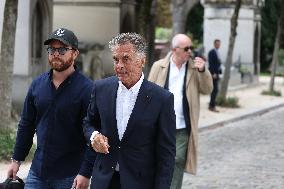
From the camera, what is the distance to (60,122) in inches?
207

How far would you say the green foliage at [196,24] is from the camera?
158 feet

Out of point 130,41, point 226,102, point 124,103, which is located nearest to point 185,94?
point 124,103

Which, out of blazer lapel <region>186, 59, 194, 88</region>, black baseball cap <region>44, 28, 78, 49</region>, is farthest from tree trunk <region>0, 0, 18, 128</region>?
black baseball cap <region>44, 28, 78, 49</region>

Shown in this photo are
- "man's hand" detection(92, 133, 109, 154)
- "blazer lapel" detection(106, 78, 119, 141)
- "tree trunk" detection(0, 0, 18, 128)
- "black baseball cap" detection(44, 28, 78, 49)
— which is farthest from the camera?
"tree trunk" detection(0, 0, 18, 128)

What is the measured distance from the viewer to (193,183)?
1033 cm

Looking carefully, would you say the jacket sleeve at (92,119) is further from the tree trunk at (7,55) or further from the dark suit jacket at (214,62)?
the dark suit jacket at (214,62)

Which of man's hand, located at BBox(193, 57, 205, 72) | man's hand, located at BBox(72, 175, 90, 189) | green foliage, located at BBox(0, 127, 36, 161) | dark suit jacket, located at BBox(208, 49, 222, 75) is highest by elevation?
man's hand, located at BBox(193, 57, 205, 72)

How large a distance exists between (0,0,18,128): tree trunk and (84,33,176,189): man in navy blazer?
786cm

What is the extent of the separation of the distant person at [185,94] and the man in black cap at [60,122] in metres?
2.29

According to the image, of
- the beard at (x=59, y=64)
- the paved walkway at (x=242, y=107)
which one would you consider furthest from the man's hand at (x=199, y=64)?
the paved walkway at (x=242, y=107)

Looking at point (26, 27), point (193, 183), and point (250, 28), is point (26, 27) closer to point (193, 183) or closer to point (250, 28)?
point (193, 183)

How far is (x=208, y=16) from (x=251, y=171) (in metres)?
20.4

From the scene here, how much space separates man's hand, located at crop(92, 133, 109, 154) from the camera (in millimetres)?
4520

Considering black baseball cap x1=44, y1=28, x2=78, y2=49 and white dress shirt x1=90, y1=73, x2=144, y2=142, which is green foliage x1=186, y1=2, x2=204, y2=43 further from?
white dress shirt x1=90, y1=73, x2=144, y2=142
